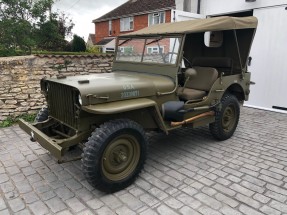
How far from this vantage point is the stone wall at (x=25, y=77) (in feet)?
18.7

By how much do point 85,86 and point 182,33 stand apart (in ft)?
5.67

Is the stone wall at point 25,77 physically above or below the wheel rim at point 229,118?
above

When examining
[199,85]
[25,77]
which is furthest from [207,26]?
[25,77]

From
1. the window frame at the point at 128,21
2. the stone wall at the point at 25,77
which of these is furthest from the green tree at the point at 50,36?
the window frame at the point at 128,21

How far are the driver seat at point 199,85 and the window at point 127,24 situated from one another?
21710mm

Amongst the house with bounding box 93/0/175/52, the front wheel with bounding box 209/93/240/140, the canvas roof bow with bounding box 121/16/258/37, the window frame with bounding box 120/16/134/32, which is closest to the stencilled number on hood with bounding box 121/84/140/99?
the canvas roof bow with bounding box 121/16/258/37

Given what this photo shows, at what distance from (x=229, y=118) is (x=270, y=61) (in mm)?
3227

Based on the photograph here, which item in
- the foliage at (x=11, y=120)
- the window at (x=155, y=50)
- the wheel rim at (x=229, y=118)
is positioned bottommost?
the foliage at (x=11, y=120)

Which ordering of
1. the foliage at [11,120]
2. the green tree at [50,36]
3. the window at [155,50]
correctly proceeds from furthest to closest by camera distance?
the green tree at [50,36] → the foliage at [11,120] → the window at [155,50]

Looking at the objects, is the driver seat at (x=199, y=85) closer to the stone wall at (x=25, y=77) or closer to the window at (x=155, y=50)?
the window at (x=155, y=50)

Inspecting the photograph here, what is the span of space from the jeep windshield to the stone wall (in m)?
2.42

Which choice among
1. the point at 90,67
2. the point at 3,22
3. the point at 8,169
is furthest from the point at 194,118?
the point at 3,22

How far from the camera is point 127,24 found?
25.8 m

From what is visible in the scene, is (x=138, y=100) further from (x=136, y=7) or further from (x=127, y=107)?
(x=136, y=7)
